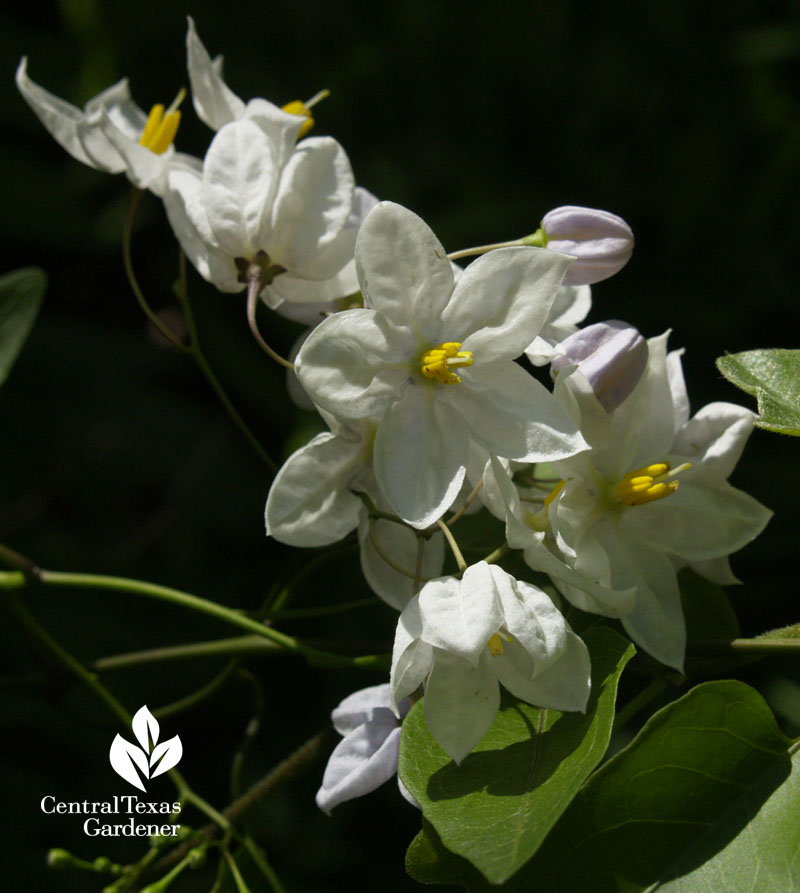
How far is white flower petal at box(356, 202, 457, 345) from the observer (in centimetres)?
64

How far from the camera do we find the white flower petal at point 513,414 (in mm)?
649

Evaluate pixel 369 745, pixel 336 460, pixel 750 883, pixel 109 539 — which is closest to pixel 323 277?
pixel 336 460

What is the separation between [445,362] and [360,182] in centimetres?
148

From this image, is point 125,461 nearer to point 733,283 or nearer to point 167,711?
point 167,711

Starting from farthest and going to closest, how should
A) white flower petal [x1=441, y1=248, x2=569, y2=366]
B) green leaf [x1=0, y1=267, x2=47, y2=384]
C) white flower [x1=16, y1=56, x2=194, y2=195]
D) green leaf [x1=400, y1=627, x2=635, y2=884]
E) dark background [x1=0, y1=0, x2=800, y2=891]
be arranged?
dark background [x1=0, y1=0, x2=800, y2=891]
green leaf [x1=0, y1=267, x2=47, y2=384]
white flower [x1=16, y1=56, x2=194, y2=195]
white flower petal [x1=441, y1=248, x2=569, y2=366]
green leaf [x1=400, y1=627, x2=635, y2=884]

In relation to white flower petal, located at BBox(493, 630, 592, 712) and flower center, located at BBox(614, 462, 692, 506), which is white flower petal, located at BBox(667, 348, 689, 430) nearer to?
flower center, located at BBox(614, 462, 692, 506)

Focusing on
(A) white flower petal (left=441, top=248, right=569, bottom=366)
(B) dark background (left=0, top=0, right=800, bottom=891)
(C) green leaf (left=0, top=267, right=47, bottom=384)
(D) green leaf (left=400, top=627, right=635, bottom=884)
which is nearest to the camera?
(D) green leaf (left=400, top=627, right=635, bottom=884)

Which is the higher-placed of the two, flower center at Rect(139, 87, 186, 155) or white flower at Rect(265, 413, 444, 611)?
flower center at Rect(139, 87, 186, 155)

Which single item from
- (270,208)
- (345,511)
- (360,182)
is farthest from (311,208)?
(360,182)

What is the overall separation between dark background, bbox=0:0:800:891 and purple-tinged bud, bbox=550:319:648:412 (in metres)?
1.07

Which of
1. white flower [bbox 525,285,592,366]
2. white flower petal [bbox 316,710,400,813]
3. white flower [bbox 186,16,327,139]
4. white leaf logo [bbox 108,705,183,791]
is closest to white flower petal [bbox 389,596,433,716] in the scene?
white flower petal [bbox 316,710,400,813]

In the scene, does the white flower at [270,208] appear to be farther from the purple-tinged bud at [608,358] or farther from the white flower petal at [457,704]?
the white flower petal at [457,704]

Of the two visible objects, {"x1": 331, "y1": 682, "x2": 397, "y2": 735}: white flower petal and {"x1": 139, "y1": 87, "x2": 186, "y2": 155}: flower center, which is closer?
{"x1": 331, "y1": 682, "x2": 397, "y2": 735}: white flower petal

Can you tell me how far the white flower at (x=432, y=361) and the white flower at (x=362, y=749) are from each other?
19cm
